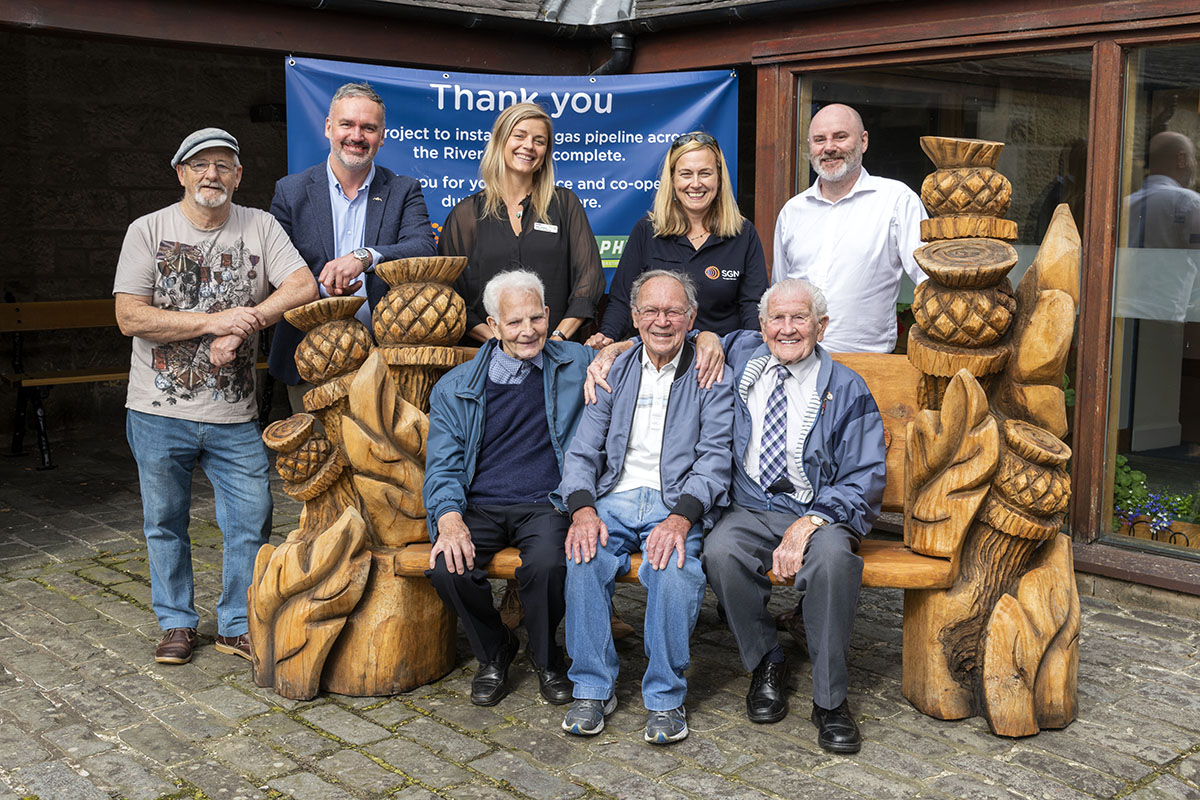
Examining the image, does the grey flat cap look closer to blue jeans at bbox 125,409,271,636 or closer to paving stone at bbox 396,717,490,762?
blue jeans at bbox 125,409,271,636

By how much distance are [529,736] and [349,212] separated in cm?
216

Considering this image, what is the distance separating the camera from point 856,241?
4.90 m

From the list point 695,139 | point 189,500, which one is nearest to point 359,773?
point 189,500

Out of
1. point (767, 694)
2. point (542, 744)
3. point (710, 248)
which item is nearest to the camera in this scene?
point (542, 744)

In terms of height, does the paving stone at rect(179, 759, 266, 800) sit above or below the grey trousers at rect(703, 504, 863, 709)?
below

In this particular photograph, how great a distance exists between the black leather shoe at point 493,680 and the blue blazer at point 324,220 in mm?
1433

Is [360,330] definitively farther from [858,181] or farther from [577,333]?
[858,181]

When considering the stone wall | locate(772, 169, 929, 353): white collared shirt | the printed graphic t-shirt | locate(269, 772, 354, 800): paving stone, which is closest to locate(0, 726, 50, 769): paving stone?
locate(269, 772, 354, 800): paving stone

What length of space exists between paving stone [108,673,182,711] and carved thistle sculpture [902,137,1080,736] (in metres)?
2.57

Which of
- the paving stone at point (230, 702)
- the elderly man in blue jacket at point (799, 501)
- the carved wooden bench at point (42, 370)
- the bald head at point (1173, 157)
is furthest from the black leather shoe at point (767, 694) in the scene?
the carved wooden bench at point (42, 370)

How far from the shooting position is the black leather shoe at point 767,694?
13.1 feet

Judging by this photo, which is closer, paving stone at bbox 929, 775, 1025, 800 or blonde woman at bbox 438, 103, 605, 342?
paving stone at bbox 929, 775, 1025, 800

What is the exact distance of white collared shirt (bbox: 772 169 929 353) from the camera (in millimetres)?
4895

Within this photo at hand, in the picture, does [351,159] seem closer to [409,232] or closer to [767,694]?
[409,232]
